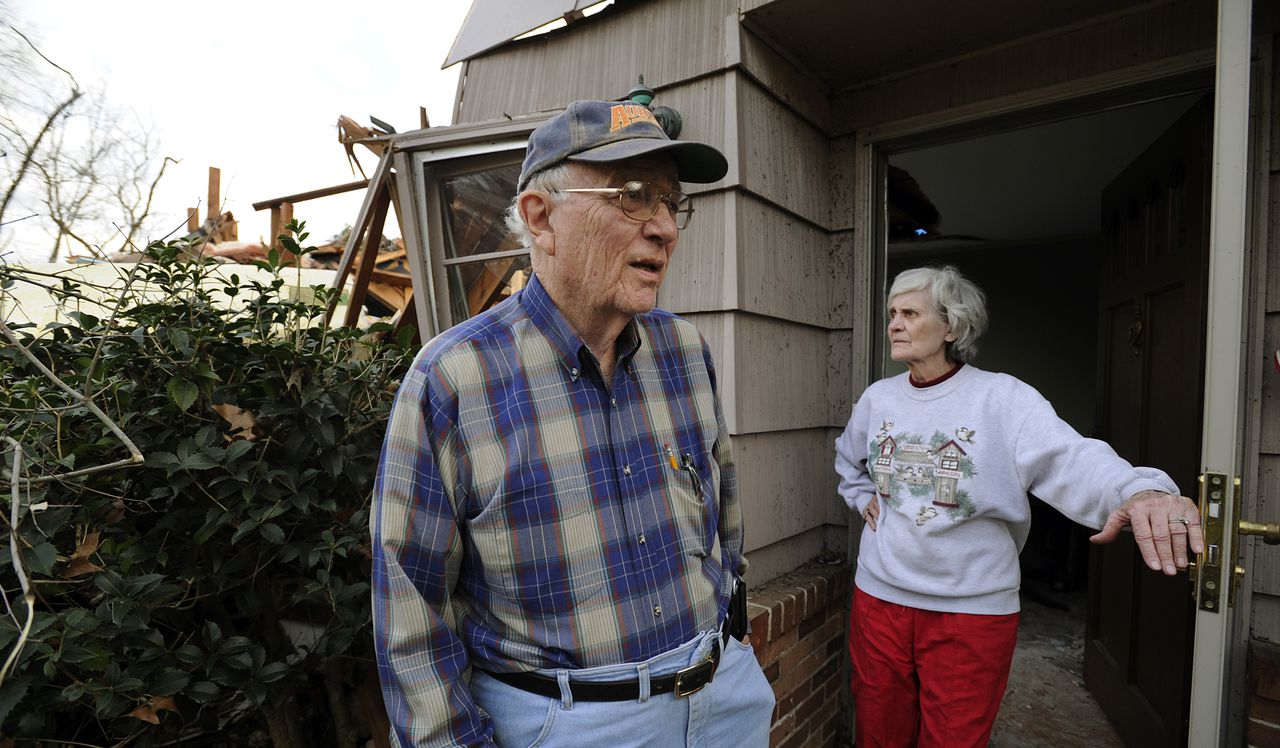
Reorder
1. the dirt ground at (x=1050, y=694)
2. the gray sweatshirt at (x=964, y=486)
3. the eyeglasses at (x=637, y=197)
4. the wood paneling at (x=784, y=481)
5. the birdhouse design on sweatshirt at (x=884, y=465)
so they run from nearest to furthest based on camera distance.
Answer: the eyeglasses at (x=637, y=197), the gray sweatshirt at (x=964, y=486), the birdhouse design on sweatshirt at (x=884, y=465), the wood paneling at (x=784, y=481), the dirt ground at (x=1050, y=694)

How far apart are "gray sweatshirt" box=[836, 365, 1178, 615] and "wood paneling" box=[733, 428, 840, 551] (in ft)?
1.06

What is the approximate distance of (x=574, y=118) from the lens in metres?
1.05

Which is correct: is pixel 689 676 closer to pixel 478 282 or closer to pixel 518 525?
pixel 518 525

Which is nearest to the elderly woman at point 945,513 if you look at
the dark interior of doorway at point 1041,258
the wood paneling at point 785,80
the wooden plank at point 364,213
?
the dark interior of doorway at point 1041,258

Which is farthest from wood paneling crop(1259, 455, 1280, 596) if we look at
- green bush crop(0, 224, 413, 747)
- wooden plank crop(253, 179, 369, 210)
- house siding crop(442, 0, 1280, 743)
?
wooden plank crop(253, 179, 369, 210)

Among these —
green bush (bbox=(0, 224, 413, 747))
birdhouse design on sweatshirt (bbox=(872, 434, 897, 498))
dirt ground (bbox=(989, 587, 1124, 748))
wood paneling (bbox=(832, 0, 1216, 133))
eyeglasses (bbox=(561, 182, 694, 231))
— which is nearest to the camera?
eyeglasses (bbox=(561, 182, 694, 231))

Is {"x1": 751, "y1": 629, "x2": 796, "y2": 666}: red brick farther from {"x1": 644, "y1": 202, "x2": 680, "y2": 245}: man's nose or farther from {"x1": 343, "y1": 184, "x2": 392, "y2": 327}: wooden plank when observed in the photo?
{"x1": 343, "y1": 184, "x2": 392, "y2": 327}: wooden plank

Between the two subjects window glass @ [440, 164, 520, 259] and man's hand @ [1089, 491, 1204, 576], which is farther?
window glass @ [440, 164, 520, 259]

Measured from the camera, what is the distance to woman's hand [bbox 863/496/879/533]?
191 centimetres

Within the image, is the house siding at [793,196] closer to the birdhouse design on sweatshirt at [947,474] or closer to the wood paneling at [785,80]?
the wood paneling at [785,80]

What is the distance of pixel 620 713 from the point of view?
3.20 ft

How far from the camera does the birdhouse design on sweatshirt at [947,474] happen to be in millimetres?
1709

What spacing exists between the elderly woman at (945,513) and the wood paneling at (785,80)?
71 cm

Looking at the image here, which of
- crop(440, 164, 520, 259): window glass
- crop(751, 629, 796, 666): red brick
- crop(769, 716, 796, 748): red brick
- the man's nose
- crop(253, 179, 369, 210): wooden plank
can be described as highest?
crop(253, 179, 369, 210): wooden plank
